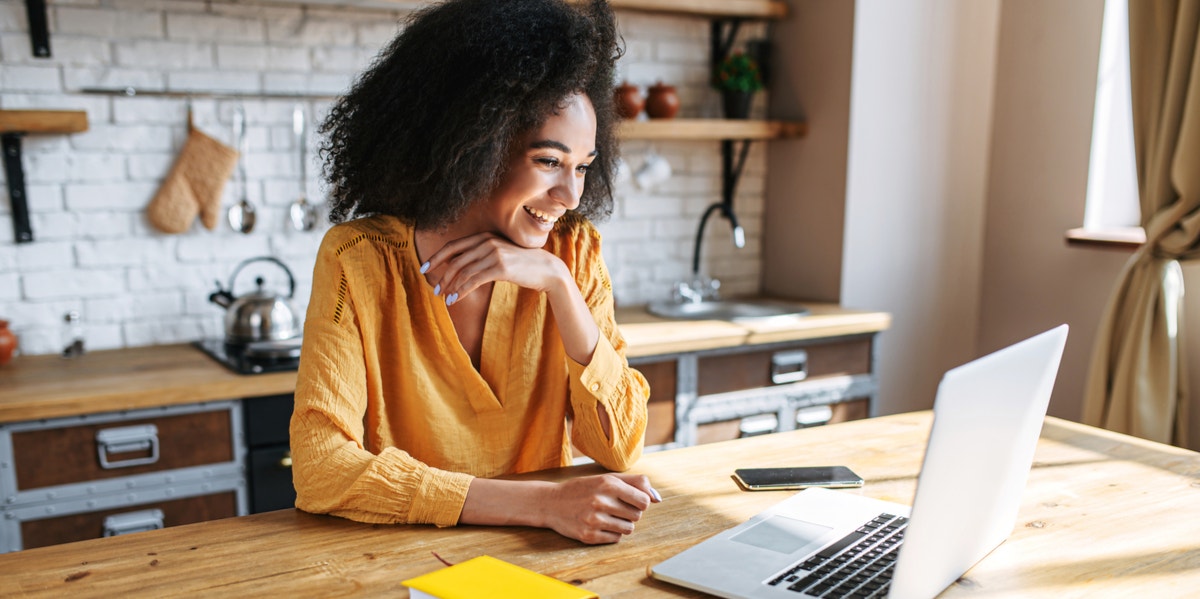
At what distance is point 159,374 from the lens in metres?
2.24

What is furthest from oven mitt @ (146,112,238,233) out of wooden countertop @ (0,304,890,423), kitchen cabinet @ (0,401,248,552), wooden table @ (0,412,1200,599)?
wooden table @ (0,412,1200,599)

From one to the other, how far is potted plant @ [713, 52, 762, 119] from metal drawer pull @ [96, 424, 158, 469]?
2.11 m

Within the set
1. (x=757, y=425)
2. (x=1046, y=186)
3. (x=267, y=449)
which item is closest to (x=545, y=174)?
(x=267, y=449)

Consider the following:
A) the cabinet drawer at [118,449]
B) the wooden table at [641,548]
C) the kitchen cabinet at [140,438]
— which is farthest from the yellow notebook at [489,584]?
the cabinet drawer at [118,449]

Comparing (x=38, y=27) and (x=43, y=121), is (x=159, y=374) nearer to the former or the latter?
(x=43, y=121)

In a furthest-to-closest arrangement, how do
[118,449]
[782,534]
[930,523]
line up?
1. [118,449]
2. [782,534]
3. [930,523]

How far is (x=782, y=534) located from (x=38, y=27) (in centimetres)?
226

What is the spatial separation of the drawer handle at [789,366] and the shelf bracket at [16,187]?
208cm

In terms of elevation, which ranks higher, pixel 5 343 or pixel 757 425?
pixel 5 343

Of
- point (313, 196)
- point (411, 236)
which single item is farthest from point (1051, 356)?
point (313, 196)

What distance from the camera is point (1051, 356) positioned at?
44.0 inches

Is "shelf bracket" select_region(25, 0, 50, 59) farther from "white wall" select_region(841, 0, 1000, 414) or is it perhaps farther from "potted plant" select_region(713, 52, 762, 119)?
"white wall" select_region(841, 0, 1000, 414)

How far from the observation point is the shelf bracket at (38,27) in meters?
2.39

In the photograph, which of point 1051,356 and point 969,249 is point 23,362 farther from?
point 969,249
